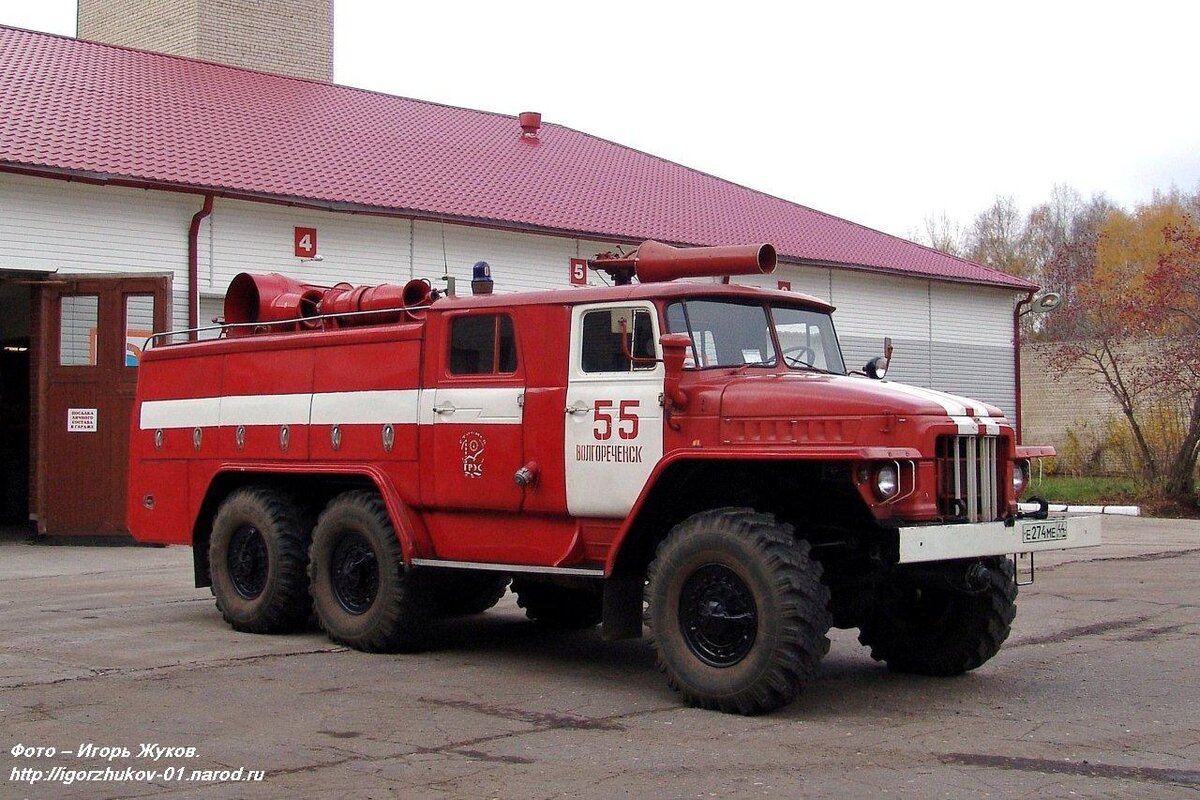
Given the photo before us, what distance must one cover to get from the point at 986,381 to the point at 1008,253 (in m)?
38.7

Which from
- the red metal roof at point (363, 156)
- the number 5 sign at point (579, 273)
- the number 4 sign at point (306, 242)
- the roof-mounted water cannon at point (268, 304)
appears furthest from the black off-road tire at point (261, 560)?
the number 5 sign at point (579, 273)

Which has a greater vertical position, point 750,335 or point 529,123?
point 529,123

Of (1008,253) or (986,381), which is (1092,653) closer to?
(986,381)

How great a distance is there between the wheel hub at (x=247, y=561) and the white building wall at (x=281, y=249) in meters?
4.64

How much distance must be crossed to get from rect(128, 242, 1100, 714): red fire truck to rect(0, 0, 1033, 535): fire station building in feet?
22.1

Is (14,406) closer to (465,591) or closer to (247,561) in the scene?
(247,561)

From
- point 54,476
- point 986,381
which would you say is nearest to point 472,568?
point 54,476

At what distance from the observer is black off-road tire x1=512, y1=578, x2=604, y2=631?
Result: 37.6 ft

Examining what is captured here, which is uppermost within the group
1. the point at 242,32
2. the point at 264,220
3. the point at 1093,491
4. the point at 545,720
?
the point at 242,32

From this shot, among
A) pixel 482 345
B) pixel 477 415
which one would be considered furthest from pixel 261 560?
pixel 482 345

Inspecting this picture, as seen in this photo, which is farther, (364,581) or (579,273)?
(579,273)

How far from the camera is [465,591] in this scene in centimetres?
1140

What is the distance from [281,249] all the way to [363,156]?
12.7 ft

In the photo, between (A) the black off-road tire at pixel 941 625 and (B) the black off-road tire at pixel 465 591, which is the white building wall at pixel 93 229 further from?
(A) the black off-road tire at pixel 941 625
